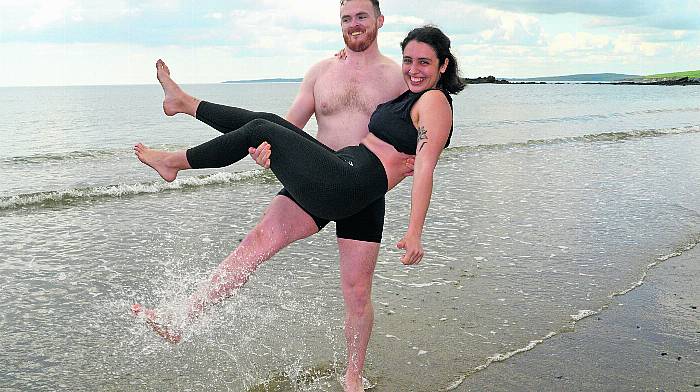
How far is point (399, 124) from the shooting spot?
454 cm

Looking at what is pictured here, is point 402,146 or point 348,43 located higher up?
point 348,43

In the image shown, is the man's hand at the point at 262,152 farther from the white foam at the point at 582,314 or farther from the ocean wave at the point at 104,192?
the ocean wave at the point at 104,192

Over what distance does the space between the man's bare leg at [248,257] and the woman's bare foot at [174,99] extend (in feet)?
3.07

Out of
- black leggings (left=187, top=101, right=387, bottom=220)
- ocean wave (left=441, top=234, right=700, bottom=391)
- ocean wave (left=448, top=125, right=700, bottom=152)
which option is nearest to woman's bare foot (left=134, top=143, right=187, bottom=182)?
black leggings (left=187, top=101, right=387, bottom=220)

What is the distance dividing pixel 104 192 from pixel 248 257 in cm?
1081

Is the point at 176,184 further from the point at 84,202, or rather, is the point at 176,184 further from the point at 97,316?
the point at 97,316

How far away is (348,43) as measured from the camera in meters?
5.02

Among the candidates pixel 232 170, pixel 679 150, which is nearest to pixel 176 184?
pixel 232 170

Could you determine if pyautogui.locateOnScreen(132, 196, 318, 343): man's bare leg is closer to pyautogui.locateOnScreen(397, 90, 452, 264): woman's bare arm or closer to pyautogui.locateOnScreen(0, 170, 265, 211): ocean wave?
pyautogui.locateOnScreen(397, 90, 452, 264): woman's bare arm

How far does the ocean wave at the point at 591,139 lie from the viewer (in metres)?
25.6

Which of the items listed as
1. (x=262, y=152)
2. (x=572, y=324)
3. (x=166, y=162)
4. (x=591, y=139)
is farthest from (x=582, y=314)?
(x=591, y=139)

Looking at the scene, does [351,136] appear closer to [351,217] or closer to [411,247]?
[351,217]

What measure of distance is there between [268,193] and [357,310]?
31.8ft

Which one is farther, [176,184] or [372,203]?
[176,184]
